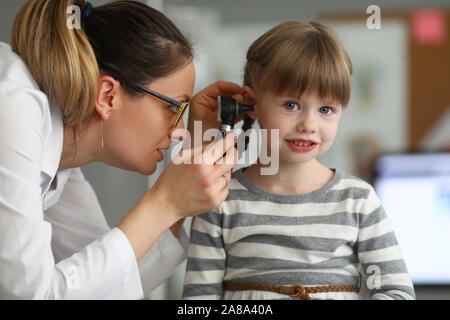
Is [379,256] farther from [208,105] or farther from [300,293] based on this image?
[208,105]

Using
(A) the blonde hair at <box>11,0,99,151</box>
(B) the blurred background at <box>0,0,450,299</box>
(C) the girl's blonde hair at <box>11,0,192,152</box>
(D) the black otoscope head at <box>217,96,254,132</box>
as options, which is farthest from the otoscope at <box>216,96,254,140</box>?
(B) the blurred background at <box>0,0,450,299</box>

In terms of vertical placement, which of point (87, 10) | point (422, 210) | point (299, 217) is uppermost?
point (87, 10)

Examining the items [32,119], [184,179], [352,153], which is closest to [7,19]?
[32,119]

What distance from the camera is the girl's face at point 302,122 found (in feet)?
2.82

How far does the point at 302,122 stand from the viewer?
86 centimetres

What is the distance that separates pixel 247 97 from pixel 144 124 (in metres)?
0.19

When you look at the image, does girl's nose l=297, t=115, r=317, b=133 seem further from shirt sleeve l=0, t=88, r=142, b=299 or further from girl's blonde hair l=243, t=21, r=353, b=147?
shirt sleeve l=0, t=88, r=142, b=299

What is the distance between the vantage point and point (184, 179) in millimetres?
814

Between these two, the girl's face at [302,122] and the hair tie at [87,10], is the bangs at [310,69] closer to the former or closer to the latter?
the girl's face at [302,122]

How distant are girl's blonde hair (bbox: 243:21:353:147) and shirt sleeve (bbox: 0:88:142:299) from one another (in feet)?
1.17

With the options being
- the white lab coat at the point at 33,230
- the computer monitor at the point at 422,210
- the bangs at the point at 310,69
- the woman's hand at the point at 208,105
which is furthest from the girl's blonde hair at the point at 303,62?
the computer monitor at the point at 422,210

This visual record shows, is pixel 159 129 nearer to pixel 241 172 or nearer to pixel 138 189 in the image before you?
pixel 241 172

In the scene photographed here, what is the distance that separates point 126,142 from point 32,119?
200mm

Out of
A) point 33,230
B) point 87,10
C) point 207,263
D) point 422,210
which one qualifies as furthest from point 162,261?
point 422,210
